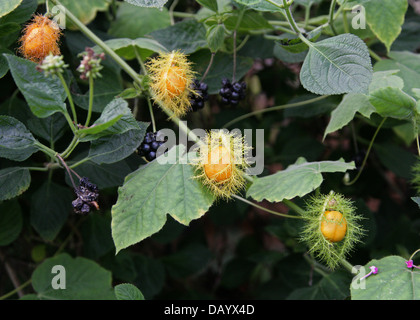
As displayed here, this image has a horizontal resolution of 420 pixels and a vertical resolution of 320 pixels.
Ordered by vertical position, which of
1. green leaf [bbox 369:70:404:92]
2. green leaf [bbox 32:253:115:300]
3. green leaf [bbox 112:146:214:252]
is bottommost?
green leaf [bbox 32:253:115:300]

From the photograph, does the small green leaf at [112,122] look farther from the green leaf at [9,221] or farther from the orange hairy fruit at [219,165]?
the green leaf at [9,221]

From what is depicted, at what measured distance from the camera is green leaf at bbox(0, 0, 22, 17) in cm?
92

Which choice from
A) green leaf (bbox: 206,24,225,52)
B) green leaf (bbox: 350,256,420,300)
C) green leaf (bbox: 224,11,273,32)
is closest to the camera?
green leaf (bbox: 350,256,420,300)

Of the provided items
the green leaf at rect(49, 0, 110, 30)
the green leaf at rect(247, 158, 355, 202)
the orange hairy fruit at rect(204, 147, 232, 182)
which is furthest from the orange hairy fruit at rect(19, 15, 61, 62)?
the green leaf at rect(247, 158, 355, 202)

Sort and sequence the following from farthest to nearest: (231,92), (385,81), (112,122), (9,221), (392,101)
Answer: (9,221), (231,92), (385,81), (392,101), (112,122)

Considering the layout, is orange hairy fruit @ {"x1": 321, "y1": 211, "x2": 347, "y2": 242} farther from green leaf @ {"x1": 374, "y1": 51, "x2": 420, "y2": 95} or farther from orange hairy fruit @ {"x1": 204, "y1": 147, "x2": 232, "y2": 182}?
green leaf @ {"x1": 374, "y1": 51, "x2": 420, "y2": 95}

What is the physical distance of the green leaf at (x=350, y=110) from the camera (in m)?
1.00

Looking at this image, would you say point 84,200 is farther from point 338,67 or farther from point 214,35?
point 338,67

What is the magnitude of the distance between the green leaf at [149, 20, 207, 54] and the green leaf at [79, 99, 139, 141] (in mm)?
344

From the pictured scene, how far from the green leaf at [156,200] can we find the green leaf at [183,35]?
13.6 inches

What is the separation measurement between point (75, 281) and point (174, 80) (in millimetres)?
596

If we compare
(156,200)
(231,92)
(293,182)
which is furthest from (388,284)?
(231,92)

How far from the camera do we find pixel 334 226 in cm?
90
